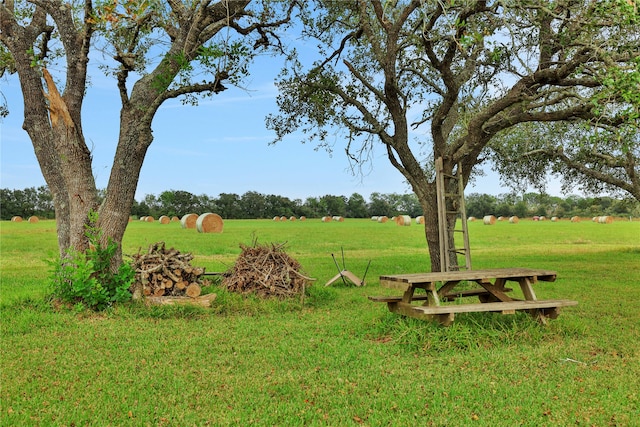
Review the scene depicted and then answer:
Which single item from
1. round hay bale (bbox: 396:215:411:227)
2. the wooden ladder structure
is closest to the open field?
the wooden ladder structure

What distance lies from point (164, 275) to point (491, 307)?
21.6 feet

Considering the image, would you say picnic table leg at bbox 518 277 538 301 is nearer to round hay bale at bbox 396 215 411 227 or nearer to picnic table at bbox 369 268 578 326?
picnic table at bbox 369 268 578 326

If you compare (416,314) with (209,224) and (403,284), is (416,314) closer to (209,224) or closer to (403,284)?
(403,284)

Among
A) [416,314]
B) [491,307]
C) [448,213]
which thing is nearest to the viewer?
[491,307]

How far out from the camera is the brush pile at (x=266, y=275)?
11555mm

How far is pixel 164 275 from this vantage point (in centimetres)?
1083

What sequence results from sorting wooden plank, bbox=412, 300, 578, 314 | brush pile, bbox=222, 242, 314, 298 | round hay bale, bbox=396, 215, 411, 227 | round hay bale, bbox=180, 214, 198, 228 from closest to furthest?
1. wooden plank, bbox=412, 300, 578, 314
2. brush pile, bbox=222, 242, 314, 298
3. round hay bale, bbox=180, 214, 198, 228
4. round hay bale, bbox=396, 215, 411, 227

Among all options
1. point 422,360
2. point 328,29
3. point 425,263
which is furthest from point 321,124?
point 422,360

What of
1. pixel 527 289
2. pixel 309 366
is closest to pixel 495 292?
pixel 527 289

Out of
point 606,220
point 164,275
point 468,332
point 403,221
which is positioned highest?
point 403,221

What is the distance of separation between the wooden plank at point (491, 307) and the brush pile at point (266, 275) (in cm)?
419

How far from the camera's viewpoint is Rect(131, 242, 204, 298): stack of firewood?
10.6m

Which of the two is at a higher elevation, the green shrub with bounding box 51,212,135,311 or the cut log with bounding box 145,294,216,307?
the green shrub with bounding box 51,212,135,311

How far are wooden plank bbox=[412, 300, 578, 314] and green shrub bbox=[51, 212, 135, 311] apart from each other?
19.4ft
